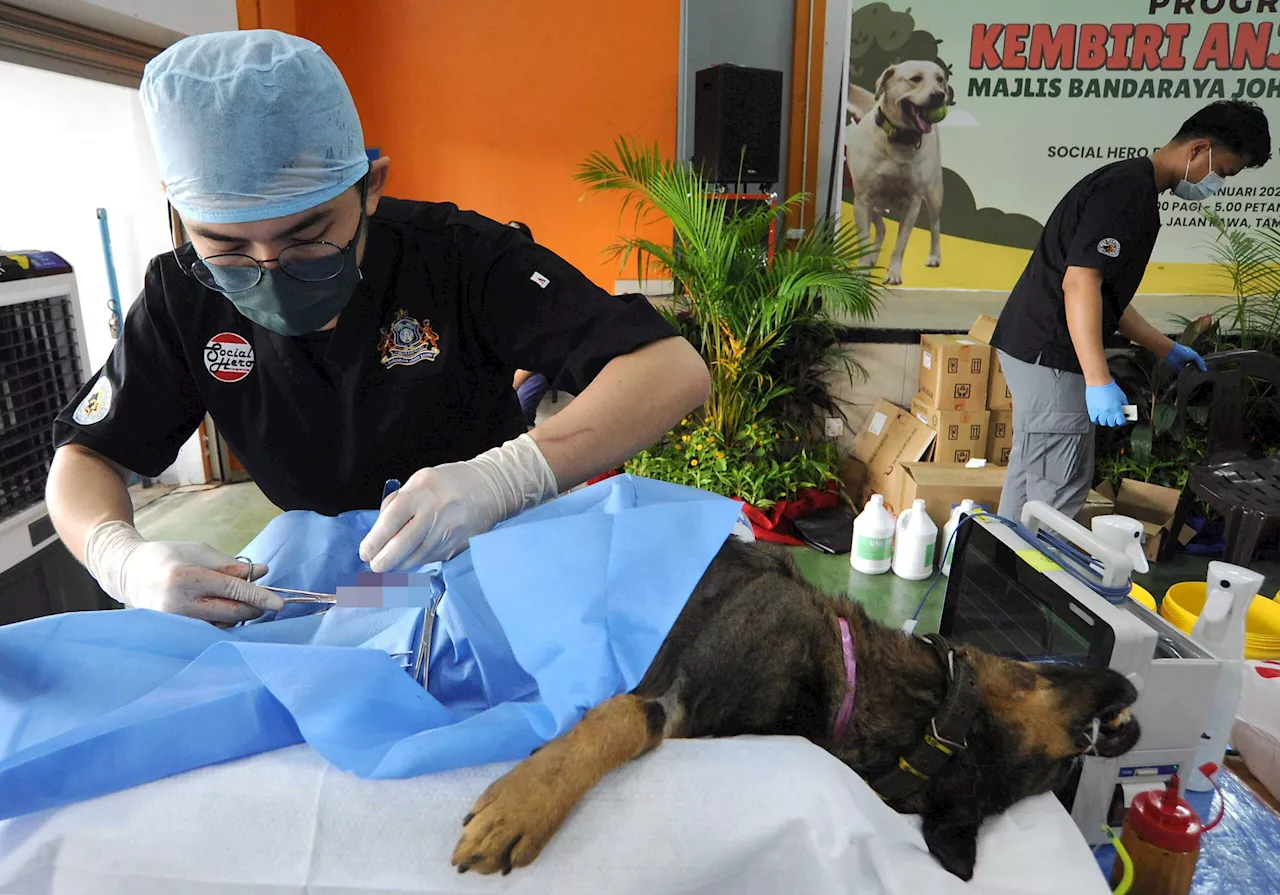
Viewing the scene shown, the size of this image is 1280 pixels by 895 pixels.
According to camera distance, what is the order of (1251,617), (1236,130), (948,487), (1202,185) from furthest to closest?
(948,487) → (1202,185) → (1236,130) → (1251,617)

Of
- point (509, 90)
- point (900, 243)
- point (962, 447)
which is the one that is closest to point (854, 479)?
point (962, 447)

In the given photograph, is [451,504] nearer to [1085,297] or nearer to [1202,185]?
[1085,297]

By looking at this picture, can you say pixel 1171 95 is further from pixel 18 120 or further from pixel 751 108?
pixel 18 120

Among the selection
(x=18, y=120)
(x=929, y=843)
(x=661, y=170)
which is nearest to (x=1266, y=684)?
(x=929, y=843)

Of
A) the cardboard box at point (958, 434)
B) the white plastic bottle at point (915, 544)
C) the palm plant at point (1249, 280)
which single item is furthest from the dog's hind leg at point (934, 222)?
the white plastic bottle at point (915, 544)

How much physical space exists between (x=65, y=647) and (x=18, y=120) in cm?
414

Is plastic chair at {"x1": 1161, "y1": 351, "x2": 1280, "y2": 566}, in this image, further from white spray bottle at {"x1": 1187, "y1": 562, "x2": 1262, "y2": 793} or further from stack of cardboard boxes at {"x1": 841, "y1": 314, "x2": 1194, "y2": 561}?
white spray bottle at {"x1": 1187, "y1": 562, "x2": 1262, "y2": 793}

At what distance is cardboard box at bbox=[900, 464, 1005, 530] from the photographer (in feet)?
13.0

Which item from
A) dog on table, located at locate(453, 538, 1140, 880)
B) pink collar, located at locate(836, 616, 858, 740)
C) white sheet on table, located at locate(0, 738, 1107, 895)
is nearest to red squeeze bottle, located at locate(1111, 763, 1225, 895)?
dog on table, located at locate(453, 538, 1140, 880)

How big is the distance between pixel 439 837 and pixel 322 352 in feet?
2.94

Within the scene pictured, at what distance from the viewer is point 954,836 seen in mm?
989

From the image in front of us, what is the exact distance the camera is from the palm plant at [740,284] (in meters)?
3.95

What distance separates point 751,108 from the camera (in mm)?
4281

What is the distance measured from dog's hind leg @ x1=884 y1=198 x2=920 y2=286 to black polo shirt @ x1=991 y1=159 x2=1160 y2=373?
1483 millimetres
